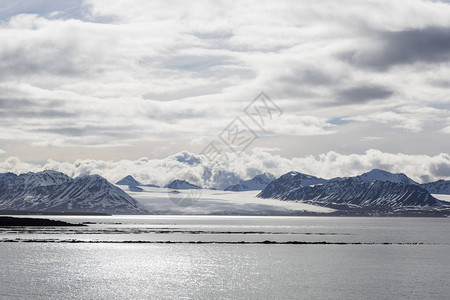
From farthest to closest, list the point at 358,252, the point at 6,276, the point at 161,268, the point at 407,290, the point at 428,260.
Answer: the point at 358,252, the point at 428,260, the point at 161,268, the point at 6,276, the point at 407,290

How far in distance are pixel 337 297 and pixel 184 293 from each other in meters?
20.4

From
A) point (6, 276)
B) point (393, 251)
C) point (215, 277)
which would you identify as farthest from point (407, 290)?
point (393, 251)

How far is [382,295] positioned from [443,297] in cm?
780

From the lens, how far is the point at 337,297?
68.6 meters

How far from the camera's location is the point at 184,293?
71812 millimetres

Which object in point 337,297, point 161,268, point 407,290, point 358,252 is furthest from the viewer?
point 358,252

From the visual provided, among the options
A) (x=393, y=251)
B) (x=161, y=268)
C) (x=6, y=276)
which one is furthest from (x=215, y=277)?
(x=393, y=251)

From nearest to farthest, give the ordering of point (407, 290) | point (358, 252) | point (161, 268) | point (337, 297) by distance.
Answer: point (337, 297) < point (407, 290) < point (161, 268) < point (358, 252)

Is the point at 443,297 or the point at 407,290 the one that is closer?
the point at 443,297

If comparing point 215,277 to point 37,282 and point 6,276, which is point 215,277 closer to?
point 37,282

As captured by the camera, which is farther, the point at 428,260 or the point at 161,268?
the point at 428,260

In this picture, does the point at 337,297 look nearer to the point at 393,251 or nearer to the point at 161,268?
the point at 161,268

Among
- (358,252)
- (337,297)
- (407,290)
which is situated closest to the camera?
(337,297)

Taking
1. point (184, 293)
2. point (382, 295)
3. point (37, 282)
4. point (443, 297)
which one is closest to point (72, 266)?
point (37, 282)
